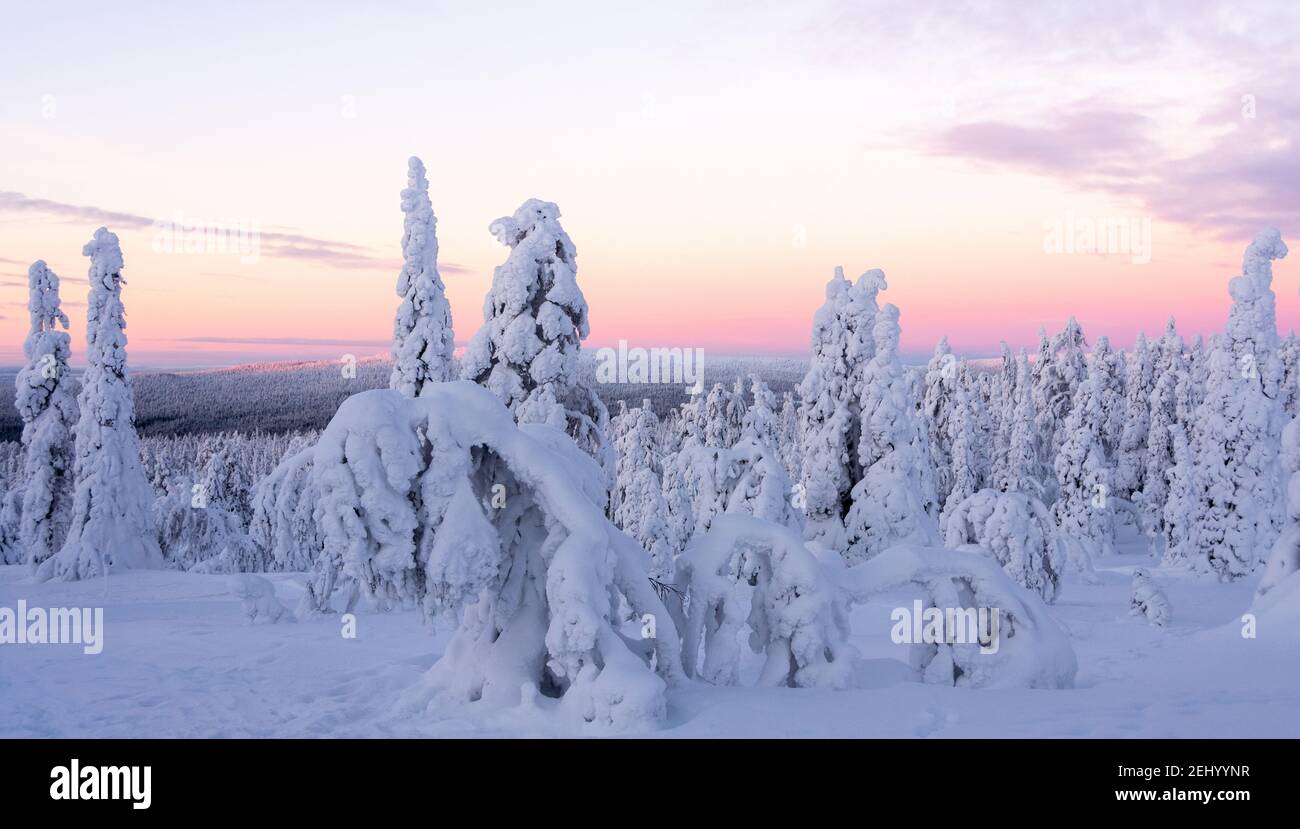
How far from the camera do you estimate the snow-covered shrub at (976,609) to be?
41.4 ft

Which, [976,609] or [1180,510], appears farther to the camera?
[1180,510]

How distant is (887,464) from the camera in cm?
3148

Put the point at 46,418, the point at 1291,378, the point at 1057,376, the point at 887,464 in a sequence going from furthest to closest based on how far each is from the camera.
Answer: the point at 1291,378, the point at 1057,376, the point at 46,418, the point at 887,464

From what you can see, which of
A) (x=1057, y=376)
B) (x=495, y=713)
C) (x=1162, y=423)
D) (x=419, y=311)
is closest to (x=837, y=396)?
(x=419, y=311)

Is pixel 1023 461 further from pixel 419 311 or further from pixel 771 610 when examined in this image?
pixel 771 610

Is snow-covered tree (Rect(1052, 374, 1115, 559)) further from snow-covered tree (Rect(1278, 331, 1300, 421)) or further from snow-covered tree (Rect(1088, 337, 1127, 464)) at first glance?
snow-covered tree (Rect(1278, 331, 1300, 421))

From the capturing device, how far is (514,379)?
20.5 metres

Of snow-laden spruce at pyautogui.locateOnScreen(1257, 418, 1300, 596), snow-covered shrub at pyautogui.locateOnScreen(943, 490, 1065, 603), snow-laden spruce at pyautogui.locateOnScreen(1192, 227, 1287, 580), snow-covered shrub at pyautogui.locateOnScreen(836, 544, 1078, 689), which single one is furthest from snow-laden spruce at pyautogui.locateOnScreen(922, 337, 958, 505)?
snow-covered shrub at pyautogui.locateOnScreen(836, 544, 1078, 689)

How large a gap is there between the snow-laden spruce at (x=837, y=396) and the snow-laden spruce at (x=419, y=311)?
41.4 feet

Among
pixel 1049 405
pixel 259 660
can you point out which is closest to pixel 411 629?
pixel 259 660

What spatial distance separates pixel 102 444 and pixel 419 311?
1321 centimetres

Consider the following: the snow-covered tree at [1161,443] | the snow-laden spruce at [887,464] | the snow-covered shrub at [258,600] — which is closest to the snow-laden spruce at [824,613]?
the snow-covered shrub at [258,600]

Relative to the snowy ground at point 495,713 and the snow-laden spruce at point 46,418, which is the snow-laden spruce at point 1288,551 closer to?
the snowy ground at point 495,713
